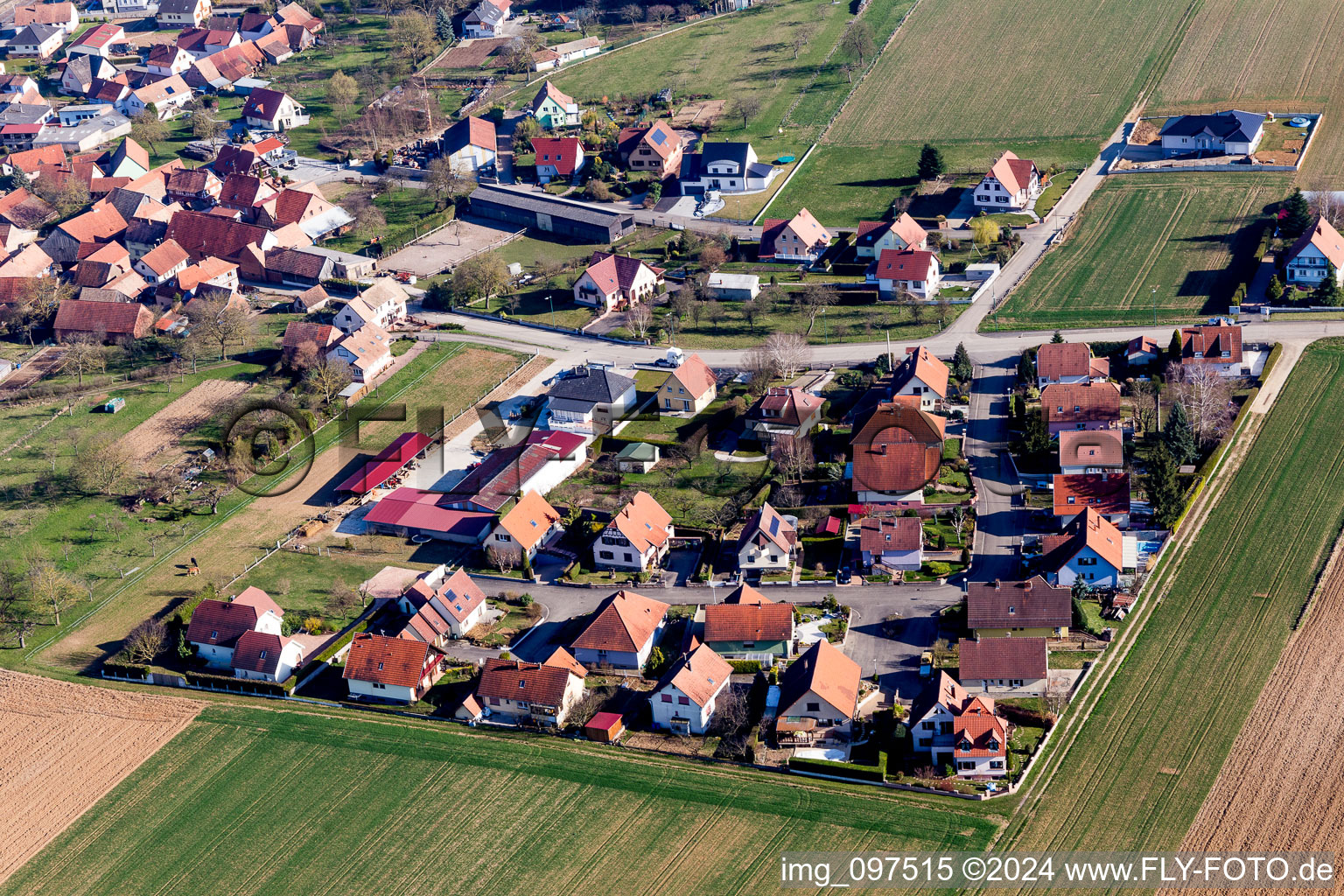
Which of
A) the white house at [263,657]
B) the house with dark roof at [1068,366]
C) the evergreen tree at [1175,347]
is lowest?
the white house at [263,657]

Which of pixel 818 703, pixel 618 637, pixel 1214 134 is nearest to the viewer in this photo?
pixel 818 703

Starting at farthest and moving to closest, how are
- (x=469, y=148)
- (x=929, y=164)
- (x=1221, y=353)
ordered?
(x=469, y=148)
(x=929, y=164)
(x=1221, y=353)

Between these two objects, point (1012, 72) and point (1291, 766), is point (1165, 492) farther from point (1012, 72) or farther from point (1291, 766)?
point (1012, 72)

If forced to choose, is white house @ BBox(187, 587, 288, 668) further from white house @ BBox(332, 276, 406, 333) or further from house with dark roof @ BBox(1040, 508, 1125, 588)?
house with dark roof @ BBox(1040, 508, 1125, 588)

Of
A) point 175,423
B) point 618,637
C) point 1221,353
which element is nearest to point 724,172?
point 1221,353

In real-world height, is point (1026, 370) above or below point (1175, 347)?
below

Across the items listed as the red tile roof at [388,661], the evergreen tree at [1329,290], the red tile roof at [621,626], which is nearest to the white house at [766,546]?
the red tile roof at [621,626]

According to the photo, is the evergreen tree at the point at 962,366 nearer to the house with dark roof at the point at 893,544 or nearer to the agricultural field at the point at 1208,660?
the agricultural field at the point at 1208,660
